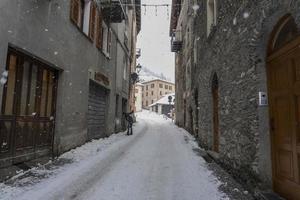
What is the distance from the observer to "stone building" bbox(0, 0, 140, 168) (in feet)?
17.5

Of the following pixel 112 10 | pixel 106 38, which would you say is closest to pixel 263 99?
pixel 112 10

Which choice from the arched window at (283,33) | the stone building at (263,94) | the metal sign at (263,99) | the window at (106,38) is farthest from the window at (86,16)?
the metal sign at (263,99)

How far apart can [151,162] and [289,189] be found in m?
3.83

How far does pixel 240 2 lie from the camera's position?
5484 mm

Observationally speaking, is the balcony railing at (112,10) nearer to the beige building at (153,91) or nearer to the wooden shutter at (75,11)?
the wooden shutter at (75,11)

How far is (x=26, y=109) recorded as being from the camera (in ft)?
20.2

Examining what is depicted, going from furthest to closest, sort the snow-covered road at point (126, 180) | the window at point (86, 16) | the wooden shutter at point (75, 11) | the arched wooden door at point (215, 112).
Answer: the window at point (86, 16) < the arched wooden door at point (215, 112) < the wooden shutter at point (75, 11) < the snow-covered road at point (126, 180)

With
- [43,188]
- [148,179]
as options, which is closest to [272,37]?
[148,179]

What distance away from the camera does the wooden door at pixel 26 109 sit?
5.43m

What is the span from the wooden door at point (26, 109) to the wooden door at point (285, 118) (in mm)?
4965

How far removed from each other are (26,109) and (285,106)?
17.5 feet

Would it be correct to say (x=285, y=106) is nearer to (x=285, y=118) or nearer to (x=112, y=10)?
(x=285, y=118)

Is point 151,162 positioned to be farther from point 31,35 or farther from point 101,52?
point 101,52

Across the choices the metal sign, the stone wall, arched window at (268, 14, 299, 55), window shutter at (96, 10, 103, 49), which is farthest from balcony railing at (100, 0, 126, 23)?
the metal sign
